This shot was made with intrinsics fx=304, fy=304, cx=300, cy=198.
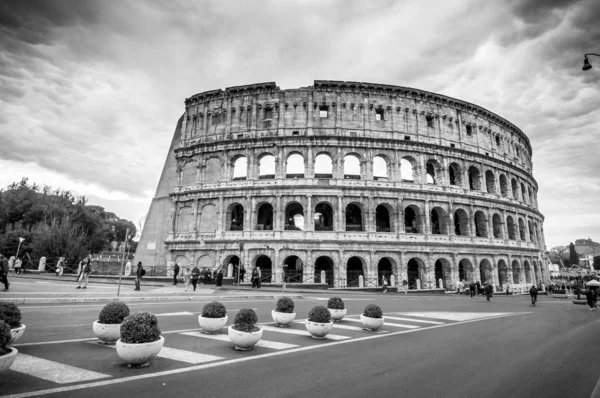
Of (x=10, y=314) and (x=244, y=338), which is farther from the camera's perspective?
(x=244, y=338)

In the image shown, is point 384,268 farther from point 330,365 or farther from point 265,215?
point 330,365

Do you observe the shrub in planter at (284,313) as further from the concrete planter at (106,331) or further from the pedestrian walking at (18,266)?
the pedestrian walking at (18,266)

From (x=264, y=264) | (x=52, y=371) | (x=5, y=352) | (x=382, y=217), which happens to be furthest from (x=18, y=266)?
(x=382, y=217)

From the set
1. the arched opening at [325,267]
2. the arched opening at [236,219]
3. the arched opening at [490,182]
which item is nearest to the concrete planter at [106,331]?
the arched opening at [325,267]

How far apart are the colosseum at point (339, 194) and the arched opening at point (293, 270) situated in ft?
0.60

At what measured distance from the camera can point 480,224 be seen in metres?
34.2

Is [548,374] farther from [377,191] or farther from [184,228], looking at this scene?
[184,228]

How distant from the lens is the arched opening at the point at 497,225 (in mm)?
34625

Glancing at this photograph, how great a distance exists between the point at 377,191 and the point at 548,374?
80.6 ft

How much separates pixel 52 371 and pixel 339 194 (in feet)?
84.5

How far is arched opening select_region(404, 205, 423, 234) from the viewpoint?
31000mm

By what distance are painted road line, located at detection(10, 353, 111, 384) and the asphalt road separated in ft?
0.15

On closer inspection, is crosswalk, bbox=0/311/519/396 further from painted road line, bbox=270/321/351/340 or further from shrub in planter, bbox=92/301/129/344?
shrub in planter, bbox=92/301/129/344

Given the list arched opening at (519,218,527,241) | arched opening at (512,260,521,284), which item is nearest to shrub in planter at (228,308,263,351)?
arched opening at (512,260,521,284)
